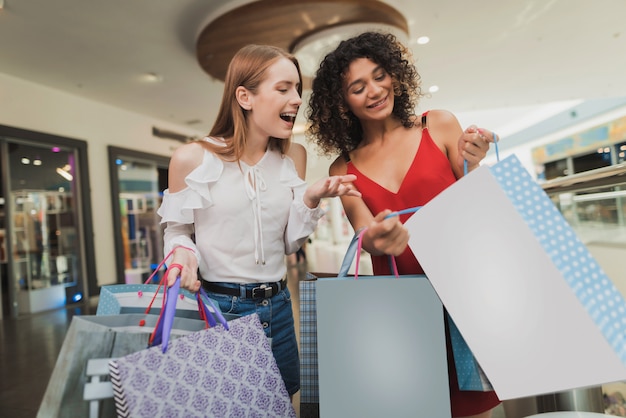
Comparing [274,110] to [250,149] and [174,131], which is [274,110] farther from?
[174,131]

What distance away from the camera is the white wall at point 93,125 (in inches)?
241

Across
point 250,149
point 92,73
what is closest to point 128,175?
point 92,73

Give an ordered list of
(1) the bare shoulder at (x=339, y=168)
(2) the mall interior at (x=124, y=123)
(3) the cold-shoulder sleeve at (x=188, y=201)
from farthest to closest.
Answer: (2) the mall interior at (x=124, y=123) < (1) the bare shoulder at (x=339, y=168) < (3) the cold-shoulder sleeve at (x=188, y=201)

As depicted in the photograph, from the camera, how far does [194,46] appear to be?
564 centimetres

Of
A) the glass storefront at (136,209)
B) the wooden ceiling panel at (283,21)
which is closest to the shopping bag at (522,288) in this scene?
the wooden ceiling panel at (283,21)

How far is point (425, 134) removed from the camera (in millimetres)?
1086

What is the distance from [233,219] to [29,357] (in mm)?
3852

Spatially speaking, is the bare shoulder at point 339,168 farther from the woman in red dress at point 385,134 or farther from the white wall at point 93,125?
the white wall at point 93,125

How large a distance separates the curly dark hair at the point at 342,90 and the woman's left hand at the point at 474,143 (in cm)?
29

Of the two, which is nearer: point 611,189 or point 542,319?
point 542,319

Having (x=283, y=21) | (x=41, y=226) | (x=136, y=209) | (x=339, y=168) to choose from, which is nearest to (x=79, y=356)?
(x=339, y=168)

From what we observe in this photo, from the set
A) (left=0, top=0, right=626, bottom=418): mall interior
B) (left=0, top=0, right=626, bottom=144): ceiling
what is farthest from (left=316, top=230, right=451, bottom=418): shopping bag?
(left=0, top=0, right=626, bottom=144): ceiling

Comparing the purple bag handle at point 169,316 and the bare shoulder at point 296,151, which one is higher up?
the bare shoulder at point 296,151

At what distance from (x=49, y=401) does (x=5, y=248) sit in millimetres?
6764
